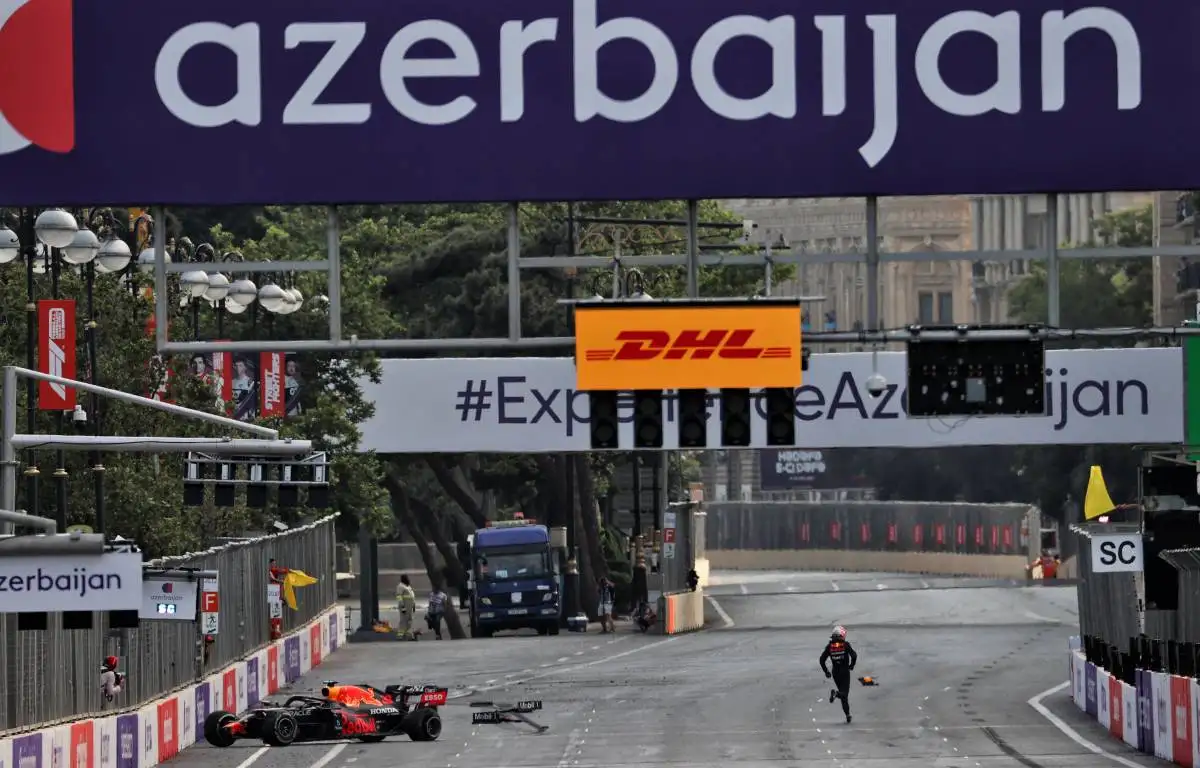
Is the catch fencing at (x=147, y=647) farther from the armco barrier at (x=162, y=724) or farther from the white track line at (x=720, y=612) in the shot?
the white track line at (x=720, y=612)

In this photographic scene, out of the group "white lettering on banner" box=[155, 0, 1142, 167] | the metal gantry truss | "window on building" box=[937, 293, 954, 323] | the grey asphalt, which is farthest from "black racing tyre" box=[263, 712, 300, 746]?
"window on building" box=[937, 293, 954, 323]

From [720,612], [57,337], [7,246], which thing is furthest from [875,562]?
[7,246]

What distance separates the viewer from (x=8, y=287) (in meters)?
46.5

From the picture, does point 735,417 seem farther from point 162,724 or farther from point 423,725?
point 423,725

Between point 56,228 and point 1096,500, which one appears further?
point 1096,500

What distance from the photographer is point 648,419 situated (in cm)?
2302

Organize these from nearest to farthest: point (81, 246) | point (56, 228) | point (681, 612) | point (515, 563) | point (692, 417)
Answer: point (692, 417) < point (56, 228) < point (81, 246) < point (681, 612) < point (515, 563)

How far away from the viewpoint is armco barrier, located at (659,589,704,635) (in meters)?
→ 66.8

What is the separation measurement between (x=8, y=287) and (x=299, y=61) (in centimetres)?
2666

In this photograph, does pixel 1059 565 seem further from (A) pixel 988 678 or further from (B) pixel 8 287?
(B) pixel 8 287

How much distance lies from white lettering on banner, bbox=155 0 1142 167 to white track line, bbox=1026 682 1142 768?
1556 cm

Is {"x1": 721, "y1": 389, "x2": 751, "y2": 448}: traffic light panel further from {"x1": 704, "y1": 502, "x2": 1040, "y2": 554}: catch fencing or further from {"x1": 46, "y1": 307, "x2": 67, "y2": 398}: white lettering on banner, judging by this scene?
{"x1": 704, "y1": 502, "x2": 1040, "y2": 554}: catch fencing

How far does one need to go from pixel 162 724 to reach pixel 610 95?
18498mm

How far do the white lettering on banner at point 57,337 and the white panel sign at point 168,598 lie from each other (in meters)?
8.55
